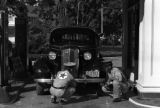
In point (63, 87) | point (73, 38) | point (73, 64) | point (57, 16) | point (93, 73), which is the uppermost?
point (57, 16)

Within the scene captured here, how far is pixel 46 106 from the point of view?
9.30 meters

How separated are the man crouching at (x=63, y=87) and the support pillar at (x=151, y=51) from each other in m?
2.08

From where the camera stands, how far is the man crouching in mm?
9289

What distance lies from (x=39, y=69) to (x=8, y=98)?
1.55 m

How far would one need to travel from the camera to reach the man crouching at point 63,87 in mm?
9289

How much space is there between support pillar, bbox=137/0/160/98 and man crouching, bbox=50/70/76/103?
2.08 meters

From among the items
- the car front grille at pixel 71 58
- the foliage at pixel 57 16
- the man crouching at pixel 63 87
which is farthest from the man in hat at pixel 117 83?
the foliage at pixel 57 16

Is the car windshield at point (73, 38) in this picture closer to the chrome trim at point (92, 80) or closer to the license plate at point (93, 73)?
the license plate at point (93, 73)

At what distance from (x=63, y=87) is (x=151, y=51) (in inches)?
110

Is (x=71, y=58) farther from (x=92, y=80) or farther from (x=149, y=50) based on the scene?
(x=149, y=50)

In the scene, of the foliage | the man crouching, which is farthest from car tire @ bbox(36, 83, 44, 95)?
the foliage

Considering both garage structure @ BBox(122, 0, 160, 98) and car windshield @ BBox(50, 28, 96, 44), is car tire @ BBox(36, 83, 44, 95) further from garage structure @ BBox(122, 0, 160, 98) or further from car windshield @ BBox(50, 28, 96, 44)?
garage structure @ BBox(122, 0, 160, 98)

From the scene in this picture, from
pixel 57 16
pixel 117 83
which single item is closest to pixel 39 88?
pixel 117 83

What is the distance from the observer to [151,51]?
32.4 feet
